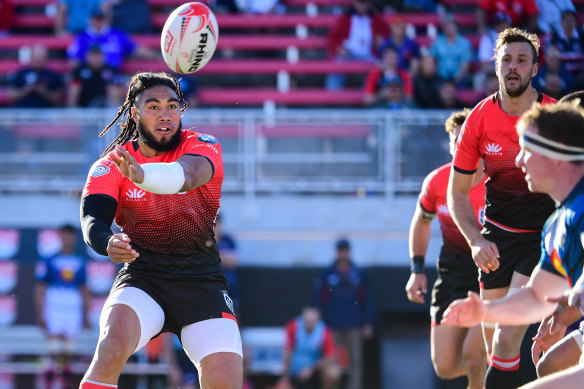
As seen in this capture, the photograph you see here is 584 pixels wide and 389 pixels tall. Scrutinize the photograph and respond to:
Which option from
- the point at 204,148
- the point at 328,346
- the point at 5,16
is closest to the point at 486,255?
the point at 204,148

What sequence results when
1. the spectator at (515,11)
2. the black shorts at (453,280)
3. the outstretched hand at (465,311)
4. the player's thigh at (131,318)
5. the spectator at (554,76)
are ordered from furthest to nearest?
the spectator at (515,11)
the spectator at (554,76)
the black shorts at (453,280)
the player's thigh at (131,318)
the outstretched hand at (465,311)

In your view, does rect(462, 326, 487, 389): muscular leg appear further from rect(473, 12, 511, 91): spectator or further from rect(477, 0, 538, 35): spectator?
rect(477, 0, 538, 35): spectator

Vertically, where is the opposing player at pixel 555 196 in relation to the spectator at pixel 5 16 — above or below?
below

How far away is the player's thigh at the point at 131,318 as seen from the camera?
18.0 feet

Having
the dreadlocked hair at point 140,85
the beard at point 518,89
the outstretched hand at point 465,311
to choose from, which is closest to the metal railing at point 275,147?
the beard at point 518,89

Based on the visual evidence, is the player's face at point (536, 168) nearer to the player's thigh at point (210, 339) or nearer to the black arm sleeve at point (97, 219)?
the player's thigh at point (210, 339)

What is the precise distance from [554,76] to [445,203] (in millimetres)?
4522

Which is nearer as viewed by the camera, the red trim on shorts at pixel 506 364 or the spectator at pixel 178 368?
the red trim on shorts at pixel 506 364

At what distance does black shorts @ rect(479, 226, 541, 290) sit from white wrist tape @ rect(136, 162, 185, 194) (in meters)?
2.83

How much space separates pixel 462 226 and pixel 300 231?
5.61 metres

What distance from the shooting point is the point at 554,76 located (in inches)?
467

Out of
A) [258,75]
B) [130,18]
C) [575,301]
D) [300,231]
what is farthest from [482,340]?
[130,18]

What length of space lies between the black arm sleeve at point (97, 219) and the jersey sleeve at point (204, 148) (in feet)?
1.97

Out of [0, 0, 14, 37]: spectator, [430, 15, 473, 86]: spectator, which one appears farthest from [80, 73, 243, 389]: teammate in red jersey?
[0, 0, 14, 37]: spectator
